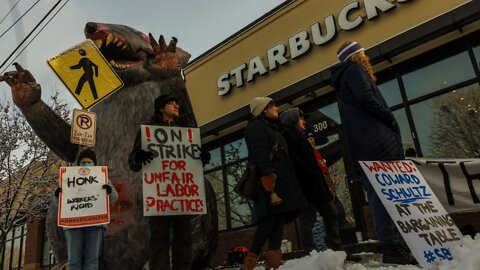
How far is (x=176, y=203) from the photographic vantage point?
341cm

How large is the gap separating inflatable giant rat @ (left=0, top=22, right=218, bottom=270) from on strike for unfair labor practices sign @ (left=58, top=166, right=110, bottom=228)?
0.12 metres

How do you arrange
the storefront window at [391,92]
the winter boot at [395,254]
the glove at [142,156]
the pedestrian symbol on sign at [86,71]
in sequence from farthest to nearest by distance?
the storefront window at [391,92]
the pedestrian symbol on sign at [86,71]
the glove at [142,156]
the winter boot at [395,254]

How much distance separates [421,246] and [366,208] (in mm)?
4975

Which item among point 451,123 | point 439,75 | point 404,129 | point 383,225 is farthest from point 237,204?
point 383,225

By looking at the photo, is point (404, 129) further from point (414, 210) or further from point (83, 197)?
point (83, 197)

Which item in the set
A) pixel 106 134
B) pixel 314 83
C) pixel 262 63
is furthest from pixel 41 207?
pixel 106 134

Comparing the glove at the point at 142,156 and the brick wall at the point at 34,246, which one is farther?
the brick wall at the point at 34,246

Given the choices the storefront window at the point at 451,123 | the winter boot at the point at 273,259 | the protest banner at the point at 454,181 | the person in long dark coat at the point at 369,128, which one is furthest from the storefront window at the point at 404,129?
the winter boot at the point at 273,259

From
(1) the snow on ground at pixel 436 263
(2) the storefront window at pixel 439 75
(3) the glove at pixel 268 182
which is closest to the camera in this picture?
(1) the snow on ground at pixel 436 263

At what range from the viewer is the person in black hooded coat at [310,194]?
13.6 ft

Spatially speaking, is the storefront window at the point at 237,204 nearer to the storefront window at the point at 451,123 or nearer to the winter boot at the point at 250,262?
the storefront window at the point at 451,123

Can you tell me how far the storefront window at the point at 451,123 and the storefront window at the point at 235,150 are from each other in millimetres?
4131

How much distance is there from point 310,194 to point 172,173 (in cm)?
144

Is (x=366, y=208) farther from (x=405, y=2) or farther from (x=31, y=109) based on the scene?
(x=31, y=109)
